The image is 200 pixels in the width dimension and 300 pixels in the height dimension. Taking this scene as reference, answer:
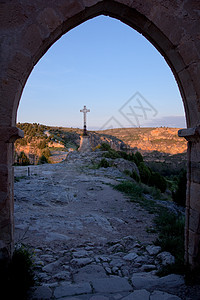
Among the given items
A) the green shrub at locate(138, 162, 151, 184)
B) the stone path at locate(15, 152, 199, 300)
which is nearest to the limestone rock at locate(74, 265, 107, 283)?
the stone path at locate(15, 152, 199, 300)

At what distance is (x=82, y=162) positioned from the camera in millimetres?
16359

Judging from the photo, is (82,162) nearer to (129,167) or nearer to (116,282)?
(129,167)

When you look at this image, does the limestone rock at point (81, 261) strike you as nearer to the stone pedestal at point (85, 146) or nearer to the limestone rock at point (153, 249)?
the limestone rock at point (153, 249)

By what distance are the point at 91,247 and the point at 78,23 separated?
11.4 feet

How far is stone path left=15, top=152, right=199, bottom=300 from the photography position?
2.41 meters

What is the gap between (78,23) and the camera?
8.34 ft

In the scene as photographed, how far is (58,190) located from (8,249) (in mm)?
6179

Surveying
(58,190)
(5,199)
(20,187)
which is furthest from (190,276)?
(20,187)

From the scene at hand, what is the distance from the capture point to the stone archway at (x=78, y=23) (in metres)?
2.24

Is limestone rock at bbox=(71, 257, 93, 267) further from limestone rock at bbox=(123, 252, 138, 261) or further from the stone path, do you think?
limestone rock at bbox=(123, 252, 138, 261)

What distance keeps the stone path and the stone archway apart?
2.25 ft

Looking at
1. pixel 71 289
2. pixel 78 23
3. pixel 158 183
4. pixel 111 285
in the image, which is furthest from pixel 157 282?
pixel 158 183

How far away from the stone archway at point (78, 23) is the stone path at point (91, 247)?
27.0 inches

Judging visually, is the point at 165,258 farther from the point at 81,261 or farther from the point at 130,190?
the point at 130,190
